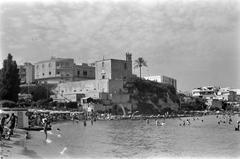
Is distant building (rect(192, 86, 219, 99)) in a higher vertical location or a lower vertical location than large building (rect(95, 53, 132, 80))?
lower

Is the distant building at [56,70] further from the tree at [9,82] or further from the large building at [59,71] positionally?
the tree at [9,82]

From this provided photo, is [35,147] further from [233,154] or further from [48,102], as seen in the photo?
[48,102]

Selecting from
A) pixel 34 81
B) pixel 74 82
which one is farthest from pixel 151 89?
pixel 34 81

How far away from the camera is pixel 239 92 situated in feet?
644

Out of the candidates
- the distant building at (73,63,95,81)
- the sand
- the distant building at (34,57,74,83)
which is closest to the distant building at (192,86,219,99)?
the distant building at (73,63,95,81)

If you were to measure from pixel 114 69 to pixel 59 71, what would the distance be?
1335 cm

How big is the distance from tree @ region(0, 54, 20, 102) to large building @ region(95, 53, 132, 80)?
37143mm

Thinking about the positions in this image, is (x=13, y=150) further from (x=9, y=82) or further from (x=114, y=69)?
(x=114, y=69)

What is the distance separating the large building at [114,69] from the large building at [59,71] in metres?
4.81

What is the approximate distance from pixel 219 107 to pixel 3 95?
110566 mm

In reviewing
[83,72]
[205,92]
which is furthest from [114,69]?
Answer: [205,92]

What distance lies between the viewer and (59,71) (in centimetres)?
9688

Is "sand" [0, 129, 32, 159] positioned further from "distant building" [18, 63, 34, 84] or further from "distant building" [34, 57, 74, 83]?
"distant building" [18, 63, 34, 84]

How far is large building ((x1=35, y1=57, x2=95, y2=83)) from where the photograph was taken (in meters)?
96.3
